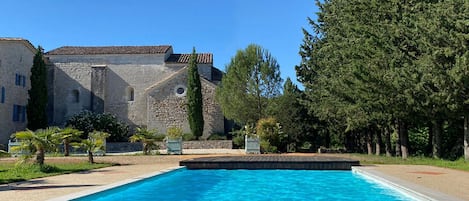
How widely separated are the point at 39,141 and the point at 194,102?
24001 millimetres

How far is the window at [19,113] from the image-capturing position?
38156mm

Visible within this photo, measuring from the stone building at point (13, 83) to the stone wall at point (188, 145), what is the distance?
9.38 meters

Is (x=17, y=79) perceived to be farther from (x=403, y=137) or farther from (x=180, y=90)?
(x=403, y=137)

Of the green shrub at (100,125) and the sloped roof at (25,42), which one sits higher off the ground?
the sloped roof at (25,42)

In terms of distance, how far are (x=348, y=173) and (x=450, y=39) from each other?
Answer: 7.44 meters

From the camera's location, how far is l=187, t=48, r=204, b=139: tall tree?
39438 mm

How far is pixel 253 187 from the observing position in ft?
46.4

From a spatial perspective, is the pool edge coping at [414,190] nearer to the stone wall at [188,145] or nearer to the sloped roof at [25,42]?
the stone wall at [188,145]

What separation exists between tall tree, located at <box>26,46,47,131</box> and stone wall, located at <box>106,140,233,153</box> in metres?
8.15

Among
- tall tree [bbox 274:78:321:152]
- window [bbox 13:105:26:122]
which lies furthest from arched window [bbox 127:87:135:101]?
tall tree [bbox 274:78:321:152]

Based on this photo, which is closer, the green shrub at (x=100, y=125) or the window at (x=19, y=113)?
the window at (x=19, y=113)

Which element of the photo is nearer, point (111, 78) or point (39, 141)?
point (39, 141)

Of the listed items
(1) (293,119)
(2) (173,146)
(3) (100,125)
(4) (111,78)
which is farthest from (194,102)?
(2) (173,146)

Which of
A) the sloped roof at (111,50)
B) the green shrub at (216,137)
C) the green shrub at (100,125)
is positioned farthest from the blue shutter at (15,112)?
the green shrub at (216,137)
